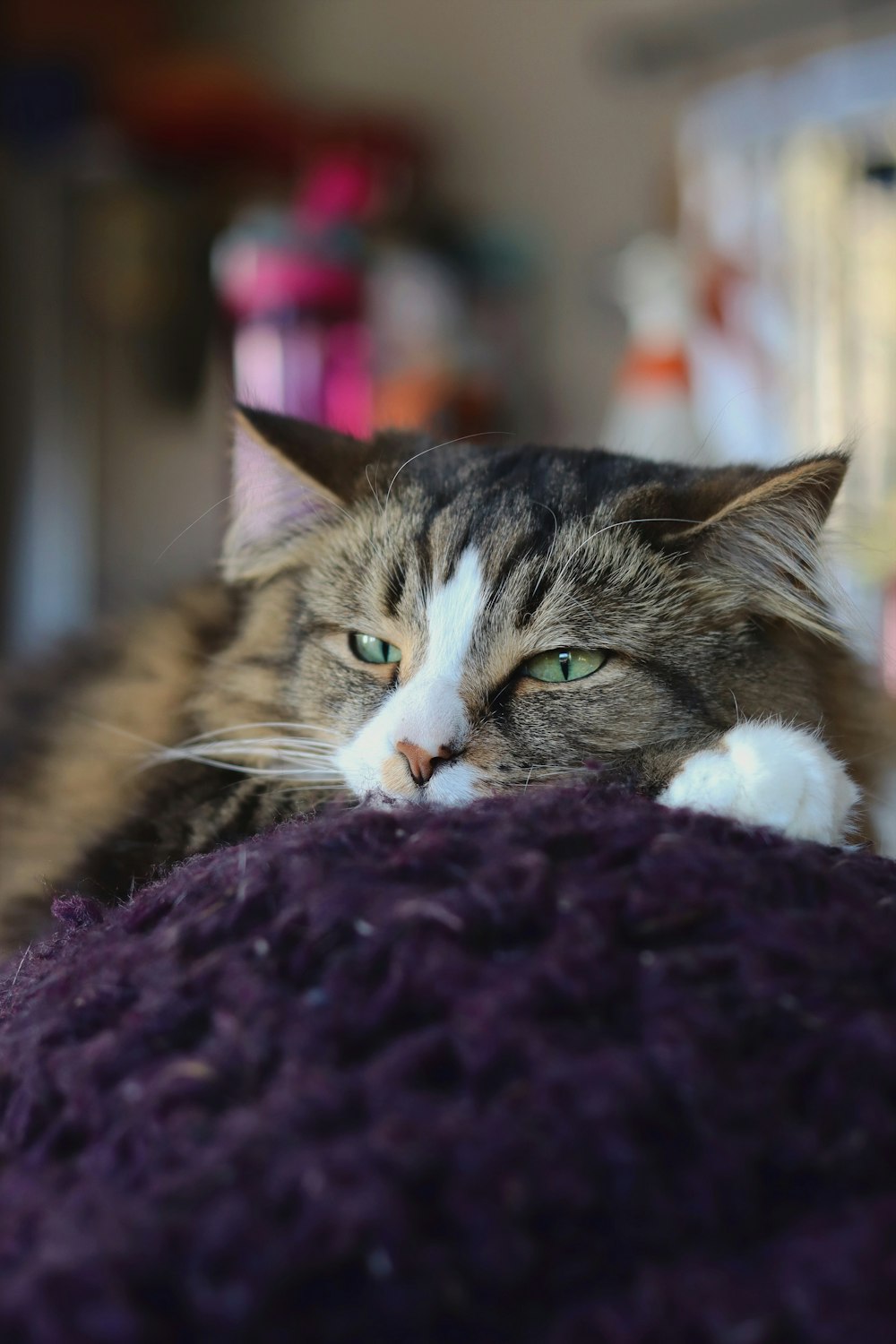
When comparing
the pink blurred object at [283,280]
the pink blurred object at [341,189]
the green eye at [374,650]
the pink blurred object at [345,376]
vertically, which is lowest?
the green eye at [374,650]

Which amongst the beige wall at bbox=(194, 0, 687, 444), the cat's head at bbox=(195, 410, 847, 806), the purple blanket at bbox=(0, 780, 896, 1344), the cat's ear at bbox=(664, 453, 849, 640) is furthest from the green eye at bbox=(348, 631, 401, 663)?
the beige wall at bbox=(194, 0, 687, 444)

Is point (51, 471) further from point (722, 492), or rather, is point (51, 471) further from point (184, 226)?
point (722, 492)

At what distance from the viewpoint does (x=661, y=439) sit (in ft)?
8.28

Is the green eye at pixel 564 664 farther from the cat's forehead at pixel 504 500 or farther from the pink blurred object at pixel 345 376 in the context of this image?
the pink blurred object at pixel 345 376

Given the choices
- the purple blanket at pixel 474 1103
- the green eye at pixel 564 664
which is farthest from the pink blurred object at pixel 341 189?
the purple blanket at pixel 474 1103

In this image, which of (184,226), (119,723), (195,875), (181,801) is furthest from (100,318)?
(195,875)

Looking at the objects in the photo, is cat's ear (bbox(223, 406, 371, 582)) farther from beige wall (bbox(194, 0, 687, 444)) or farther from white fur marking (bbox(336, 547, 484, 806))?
beige wall (bbox(194, 0, 687, 444))

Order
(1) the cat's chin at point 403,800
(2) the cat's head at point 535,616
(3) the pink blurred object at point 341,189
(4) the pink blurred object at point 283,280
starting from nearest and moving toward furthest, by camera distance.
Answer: (1) the cat's chin at point 403,800 → (2) the cat's head at point 535,616 → (4) the pink blurred object at point 283,280 → (3) the pink blurred object at point 341,189

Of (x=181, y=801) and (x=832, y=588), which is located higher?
(x=832, y=588)

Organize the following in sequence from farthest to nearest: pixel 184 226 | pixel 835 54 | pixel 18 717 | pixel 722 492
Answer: pixel 184 226 → pixel 835 54 → pixel 18 717 → pixel 722 492

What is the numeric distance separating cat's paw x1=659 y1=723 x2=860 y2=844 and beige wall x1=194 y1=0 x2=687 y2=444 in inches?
103

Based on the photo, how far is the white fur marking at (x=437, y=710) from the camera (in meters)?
0.87

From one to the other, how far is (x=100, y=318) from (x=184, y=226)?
371mm

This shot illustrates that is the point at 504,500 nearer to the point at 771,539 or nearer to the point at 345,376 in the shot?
the point at 771,539
